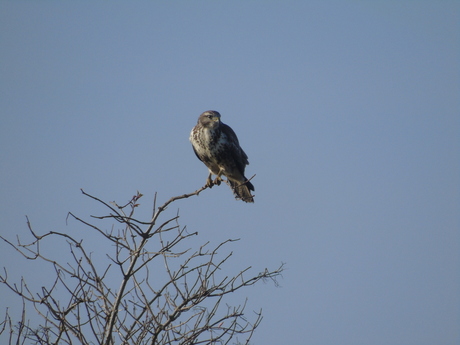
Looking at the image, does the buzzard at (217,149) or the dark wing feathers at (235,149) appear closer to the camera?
the buzzard at (217,149)

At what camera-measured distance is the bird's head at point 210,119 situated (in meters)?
7.81

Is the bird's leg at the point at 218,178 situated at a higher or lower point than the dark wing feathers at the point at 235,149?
lower

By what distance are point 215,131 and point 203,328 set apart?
4140 millimetres

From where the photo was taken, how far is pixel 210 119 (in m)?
7.84

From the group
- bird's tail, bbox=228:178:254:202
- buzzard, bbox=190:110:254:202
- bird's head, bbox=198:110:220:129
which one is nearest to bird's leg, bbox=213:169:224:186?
buzzard, bbox=190:110:254:202

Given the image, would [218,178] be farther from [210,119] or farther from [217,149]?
[210,119]

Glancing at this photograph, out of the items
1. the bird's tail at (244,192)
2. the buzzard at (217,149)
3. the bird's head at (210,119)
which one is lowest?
the bird's tail at (244,192)

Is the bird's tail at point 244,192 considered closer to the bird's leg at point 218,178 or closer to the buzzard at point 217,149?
the buzzard at point 217,149

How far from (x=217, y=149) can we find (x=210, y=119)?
44 cm

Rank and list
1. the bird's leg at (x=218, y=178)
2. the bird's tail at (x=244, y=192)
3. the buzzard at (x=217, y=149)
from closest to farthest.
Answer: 1. the bird's leg at (x=218, y=178)
2. the buzzard at (x=217, y=149)
3. the bird's tail at (x=244, y=192)

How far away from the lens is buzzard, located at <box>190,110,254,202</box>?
7.74m

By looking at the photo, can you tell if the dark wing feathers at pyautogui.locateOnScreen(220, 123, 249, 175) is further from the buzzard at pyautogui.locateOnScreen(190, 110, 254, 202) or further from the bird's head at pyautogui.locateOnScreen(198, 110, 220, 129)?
the bird's head at pyautogui.locateOnScreen(198, 110, 220, 129)

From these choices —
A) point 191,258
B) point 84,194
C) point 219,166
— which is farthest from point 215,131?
point 84,194

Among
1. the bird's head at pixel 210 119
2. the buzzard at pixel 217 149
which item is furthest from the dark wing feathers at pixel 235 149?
the bird's head at pixel 210 119
